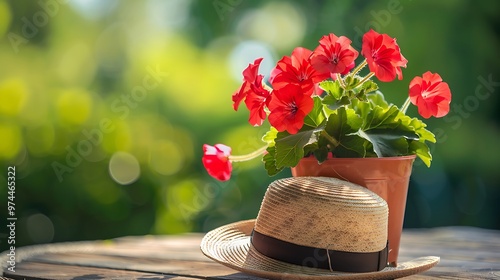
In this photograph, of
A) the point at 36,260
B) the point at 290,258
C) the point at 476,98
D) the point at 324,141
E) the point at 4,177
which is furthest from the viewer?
the point at 4,177

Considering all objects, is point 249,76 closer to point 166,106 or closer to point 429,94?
point 429,94

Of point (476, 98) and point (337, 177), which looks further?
point (476, 98)

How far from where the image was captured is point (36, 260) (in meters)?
1.72

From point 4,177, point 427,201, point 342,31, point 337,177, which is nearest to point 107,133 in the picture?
point 4,177

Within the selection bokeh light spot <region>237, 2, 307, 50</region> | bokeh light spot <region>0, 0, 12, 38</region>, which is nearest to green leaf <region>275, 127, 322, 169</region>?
bokeh light spot <region>237, 2, 307, 50</region>

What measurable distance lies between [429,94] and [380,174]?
0.22 m

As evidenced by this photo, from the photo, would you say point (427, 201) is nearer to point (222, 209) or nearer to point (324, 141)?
point (222, 209)

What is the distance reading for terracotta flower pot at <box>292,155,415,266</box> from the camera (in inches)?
52.0

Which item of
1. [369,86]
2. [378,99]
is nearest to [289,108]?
[369,86]

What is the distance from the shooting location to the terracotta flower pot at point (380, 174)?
4.33ft

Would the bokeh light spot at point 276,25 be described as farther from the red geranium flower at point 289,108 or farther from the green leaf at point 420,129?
the red geranium flower at point 289,108

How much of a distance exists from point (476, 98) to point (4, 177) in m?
3.07

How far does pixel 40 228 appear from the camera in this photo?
4.40 metres

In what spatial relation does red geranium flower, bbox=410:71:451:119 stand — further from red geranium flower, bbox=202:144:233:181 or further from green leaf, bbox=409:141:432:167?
red geranium flower, bbox=202:144:233:181
